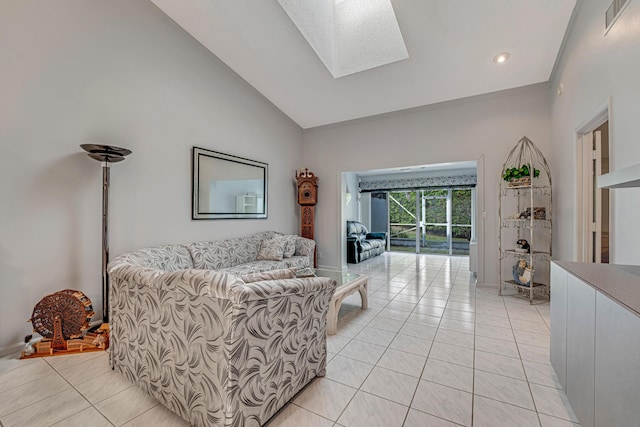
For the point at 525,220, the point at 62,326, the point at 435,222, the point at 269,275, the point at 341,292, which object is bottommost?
the point at 62,326

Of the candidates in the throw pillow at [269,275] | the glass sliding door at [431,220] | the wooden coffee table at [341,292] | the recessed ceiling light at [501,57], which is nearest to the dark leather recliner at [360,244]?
the glass sliding door at [431,220]

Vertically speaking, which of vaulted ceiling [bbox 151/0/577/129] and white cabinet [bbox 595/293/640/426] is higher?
vaulted ceiling [bbox 151/0/577/129]

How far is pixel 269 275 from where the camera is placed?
5.26ft

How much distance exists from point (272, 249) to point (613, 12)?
13.8ft

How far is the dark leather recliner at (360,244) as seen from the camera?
6.07 meters

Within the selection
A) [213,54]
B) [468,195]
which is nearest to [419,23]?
[213,54]

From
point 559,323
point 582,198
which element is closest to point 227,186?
point 559,323

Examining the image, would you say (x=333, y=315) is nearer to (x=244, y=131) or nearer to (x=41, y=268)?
(x=41, y=268)

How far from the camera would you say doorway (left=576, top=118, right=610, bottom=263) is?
8.48 ft

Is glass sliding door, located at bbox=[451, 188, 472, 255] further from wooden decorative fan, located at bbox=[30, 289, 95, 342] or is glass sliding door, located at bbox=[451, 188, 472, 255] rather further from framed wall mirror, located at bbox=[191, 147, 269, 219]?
wooden decorative fan, located at bbox=[30, 289, 95, 342]

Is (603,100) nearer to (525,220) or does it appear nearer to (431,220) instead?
(525,220)

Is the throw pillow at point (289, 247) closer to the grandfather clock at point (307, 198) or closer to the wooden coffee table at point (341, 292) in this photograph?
the grandfather clock at point (307, 198)

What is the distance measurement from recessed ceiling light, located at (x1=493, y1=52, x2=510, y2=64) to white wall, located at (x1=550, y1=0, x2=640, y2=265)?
552 millimetres

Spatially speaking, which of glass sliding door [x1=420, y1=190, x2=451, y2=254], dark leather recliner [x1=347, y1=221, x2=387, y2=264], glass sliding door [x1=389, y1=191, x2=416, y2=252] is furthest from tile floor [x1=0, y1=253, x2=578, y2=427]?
glass sliding door [x1=389, y1=191, x2=416, y2=252]
